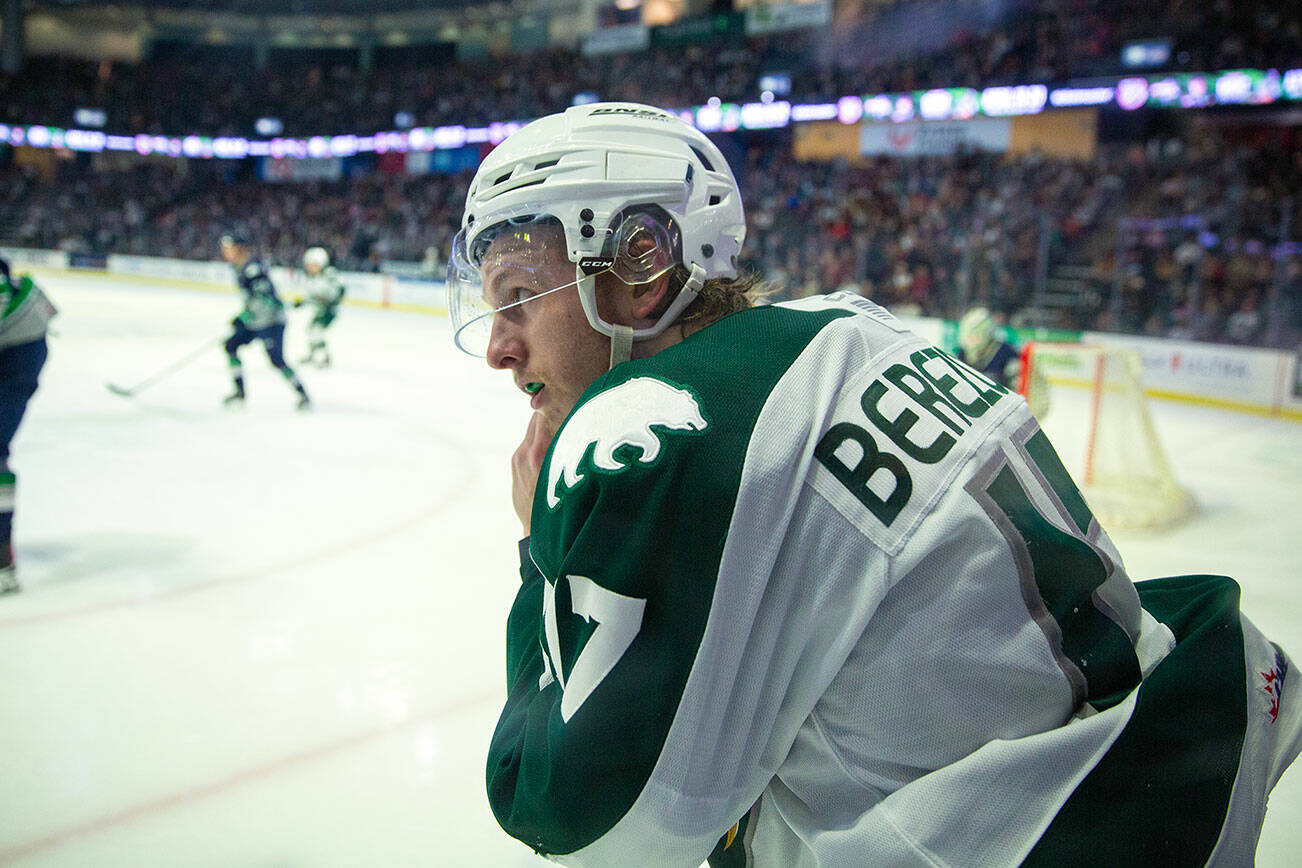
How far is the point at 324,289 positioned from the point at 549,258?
28.0ft

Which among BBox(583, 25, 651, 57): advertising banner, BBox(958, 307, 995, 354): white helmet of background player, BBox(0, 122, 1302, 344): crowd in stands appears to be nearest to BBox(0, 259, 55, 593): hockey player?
BBox(0, 122, 1302, 344): crowd in stands

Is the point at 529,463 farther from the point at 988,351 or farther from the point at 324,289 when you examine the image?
the point at 324,289

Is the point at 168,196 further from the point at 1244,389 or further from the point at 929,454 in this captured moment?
the point at 929,454

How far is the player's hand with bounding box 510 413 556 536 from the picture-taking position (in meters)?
1.09

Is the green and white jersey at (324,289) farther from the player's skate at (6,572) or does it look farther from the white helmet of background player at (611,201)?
the white helmet of background player at (611,201)

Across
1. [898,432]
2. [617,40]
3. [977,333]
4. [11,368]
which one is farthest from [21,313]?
[617,40]

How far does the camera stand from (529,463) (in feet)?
3.59

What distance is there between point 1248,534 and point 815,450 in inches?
195

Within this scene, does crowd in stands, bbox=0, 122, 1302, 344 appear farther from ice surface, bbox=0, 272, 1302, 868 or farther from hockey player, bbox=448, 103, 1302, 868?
hockey player, bbox=448, 103, 1302, 868

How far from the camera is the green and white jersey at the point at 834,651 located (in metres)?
0.77

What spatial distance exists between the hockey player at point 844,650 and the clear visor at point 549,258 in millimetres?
287

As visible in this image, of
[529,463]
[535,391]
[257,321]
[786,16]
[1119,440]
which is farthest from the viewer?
[786,16]

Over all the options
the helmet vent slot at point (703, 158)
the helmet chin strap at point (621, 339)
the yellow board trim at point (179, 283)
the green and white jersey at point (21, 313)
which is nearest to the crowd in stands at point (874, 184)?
the helmet vent slot at point (703, 158)

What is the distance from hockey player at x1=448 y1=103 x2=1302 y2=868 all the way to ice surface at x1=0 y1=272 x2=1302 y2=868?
137cm
